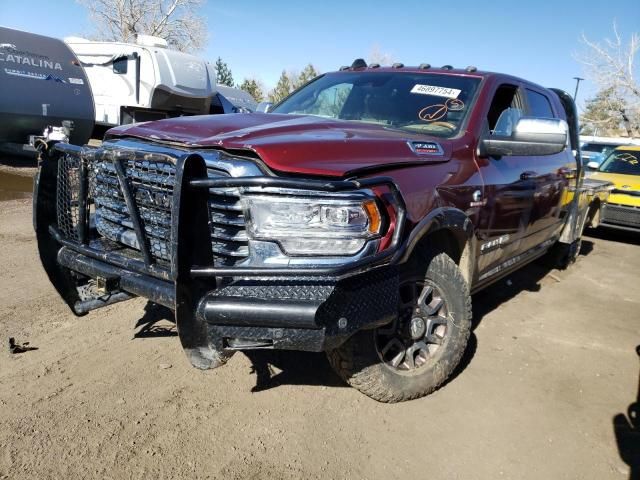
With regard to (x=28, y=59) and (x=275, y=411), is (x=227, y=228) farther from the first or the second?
(x=28, y=59)

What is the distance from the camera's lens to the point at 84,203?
2.85m

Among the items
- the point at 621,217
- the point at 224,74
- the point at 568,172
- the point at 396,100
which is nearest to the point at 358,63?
the point at 396,100

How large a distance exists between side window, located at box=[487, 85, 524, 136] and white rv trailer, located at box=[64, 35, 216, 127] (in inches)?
372

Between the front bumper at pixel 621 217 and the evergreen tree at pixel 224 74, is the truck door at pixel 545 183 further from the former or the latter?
the evergreen tree at pixel 224 74

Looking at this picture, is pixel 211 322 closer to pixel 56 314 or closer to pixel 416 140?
pixel 416 140

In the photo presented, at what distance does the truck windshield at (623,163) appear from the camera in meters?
9.90

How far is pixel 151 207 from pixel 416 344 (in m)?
1.68

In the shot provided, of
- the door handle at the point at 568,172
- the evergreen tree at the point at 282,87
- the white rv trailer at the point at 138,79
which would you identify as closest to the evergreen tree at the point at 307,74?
the evergreen tree at the point at 282,87

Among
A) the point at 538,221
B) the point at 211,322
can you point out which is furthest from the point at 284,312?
the point at 538,221

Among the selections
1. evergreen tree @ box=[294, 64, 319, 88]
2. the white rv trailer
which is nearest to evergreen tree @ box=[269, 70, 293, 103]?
evergreen tree @ box=[294, 64, 319, 88]

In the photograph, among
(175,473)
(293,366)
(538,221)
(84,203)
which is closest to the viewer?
(175,473)

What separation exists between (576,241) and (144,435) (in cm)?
582

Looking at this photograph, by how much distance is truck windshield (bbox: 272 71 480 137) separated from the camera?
11.7ft

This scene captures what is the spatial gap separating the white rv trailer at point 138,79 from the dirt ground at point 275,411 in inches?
340
